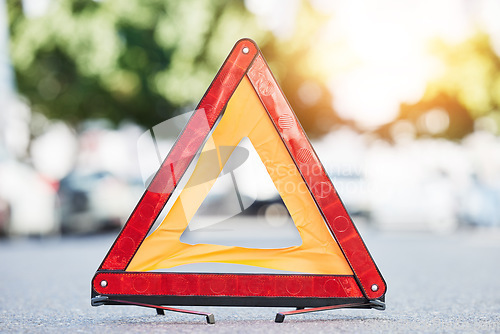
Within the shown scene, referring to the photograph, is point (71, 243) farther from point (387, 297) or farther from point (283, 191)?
point (283, 191)

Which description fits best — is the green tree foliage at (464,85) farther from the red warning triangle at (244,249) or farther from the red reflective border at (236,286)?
the red reflective border at (236,286)

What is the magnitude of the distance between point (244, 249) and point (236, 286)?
265 millimetres

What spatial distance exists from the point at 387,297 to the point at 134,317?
84.1 inches

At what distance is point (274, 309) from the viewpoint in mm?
5320

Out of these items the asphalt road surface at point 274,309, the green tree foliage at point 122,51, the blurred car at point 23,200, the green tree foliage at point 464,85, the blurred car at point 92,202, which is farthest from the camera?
the green tree foliage at point 464,85

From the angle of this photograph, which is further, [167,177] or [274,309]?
[274,309]

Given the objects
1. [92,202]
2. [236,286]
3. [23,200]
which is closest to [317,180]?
[236,286]

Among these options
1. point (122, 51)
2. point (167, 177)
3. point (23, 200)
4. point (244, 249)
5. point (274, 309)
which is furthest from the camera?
point (122, 51)

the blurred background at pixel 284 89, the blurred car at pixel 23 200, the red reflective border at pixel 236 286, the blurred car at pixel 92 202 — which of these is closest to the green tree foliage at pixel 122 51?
the blurred background at pixel 284 89

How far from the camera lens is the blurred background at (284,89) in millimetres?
16688

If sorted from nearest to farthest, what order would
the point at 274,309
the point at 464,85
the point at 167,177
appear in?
the point at 167,177 < the point at 274,309 < the point at 464,85

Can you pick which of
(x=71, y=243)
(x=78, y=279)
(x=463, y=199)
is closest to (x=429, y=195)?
(x=463, y=199)

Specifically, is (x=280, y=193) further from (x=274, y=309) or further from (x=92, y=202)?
(x=92, y=202)

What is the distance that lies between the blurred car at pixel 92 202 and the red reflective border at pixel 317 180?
11230 millimetres
